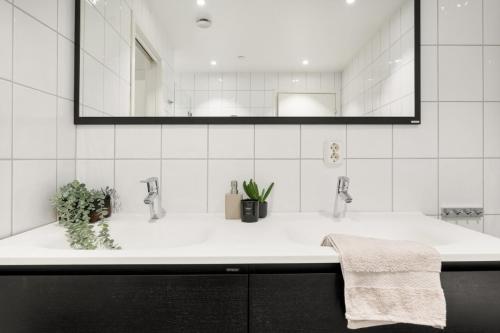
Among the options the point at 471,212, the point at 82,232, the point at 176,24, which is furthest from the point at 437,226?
the point at 176,24

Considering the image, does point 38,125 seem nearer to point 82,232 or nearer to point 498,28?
point 82,232

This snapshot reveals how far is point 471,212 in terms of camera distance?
1265 mm

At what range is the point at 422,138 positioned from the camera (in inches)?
50.1

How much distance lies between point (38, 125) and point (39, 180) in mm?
197

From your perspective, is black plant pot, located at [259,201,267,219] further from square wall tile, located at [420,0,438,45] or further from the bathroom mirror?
square wall tile, located at [420,0,438,45]

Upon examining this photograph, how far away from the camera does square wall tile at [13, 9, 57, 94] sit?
36.8 inches

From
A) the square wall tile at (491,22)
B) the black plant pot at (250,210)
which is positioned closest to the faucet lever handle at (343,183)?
the black plant pot at (250,210)

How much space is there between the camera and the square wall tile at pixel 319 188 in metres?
1.27

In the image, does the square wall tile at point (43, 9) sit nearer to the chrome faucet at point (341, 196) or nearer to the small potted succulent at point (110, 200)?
the small potted succulent at point (110, 200)

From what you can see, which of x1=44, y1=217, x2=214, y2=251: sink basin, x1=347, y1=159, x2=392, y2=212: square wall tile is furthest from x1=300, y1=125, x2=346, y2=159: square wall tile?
x1=44, y1=217, x2=214, y2=251: sink basin

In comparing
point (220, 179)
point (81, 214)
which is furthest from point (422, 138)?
point (81, 214)

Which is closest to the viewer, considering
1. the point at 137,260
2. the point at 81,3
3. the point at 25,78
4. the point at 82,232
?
the point at 137,260

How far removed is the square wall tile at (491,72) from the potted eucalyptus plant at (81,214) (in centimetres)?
163

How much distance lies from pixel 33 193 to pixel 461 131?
5.68 ft
